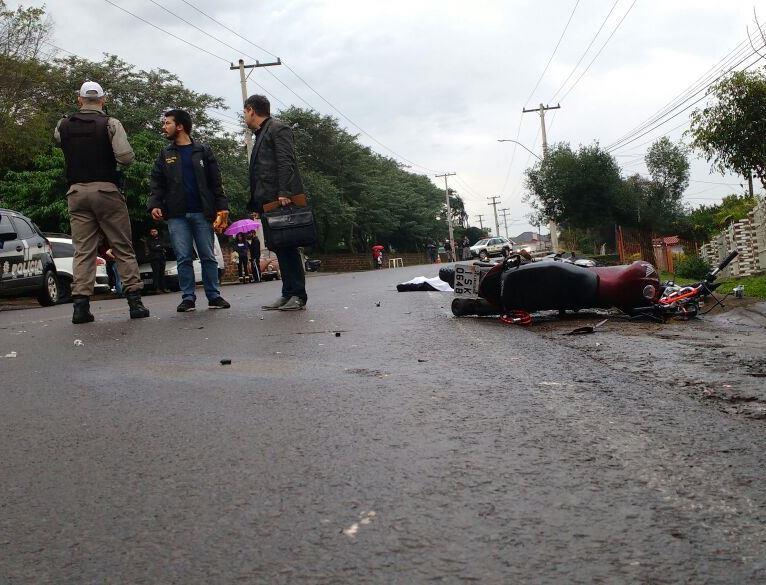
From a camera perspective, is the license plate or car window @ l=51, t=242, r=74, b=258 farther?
car window @ l=51, t=242, r=74, b=258

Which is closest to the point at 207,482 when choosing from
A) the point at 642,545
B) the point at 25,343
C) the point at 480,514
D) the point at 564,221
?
the point at 480,514

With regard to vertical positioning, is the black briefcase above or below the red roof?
above

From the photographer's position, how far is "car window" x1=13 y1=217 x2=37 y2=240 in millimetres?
14391

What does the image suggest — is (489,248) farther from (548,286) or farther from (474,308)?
(548,286)

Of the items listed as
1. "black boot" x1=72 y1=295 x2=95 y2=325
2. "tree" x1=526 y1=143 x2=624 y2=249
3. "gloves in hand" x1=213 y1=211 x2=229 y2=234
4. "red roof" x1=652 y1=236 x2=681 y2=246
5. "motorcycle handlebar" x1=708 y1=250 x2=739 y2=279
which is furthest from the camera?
"tree" x1=526 y1=143 x2=624 y2=249

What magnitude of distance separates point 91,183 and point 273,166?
179cm

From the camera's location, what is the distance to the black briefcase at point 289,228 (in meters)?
8.12

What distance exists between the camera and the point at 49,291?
15133 millimetres

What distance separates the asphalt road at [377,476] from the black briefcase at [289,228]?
338 cm

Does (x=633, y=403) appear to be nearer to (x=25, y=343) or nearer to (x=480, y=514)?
(x=480, y=514)

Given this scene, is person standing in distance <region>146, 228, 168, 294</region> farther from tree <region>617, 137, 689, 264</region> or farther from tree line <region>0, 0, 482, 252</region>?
tree <region>617, 137, 689, 264</region>

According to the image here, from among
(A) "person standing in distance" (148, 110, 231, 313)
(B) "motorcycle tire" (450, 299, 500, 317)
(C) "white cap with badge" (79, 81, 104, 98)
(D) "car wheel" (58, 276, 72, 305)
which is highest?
(C) "white cap with badge" (79, 81, 104, 98)

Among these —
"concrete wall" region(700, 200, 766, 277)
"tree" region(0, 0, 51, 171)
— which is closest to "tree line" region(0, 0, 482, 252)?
"tree" region(0, 0, 51, 171)

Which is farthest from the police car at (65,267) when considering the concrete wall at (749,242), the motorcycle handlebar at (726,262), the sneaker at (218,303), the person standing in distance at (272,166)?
the concrete wall at (749,242)
